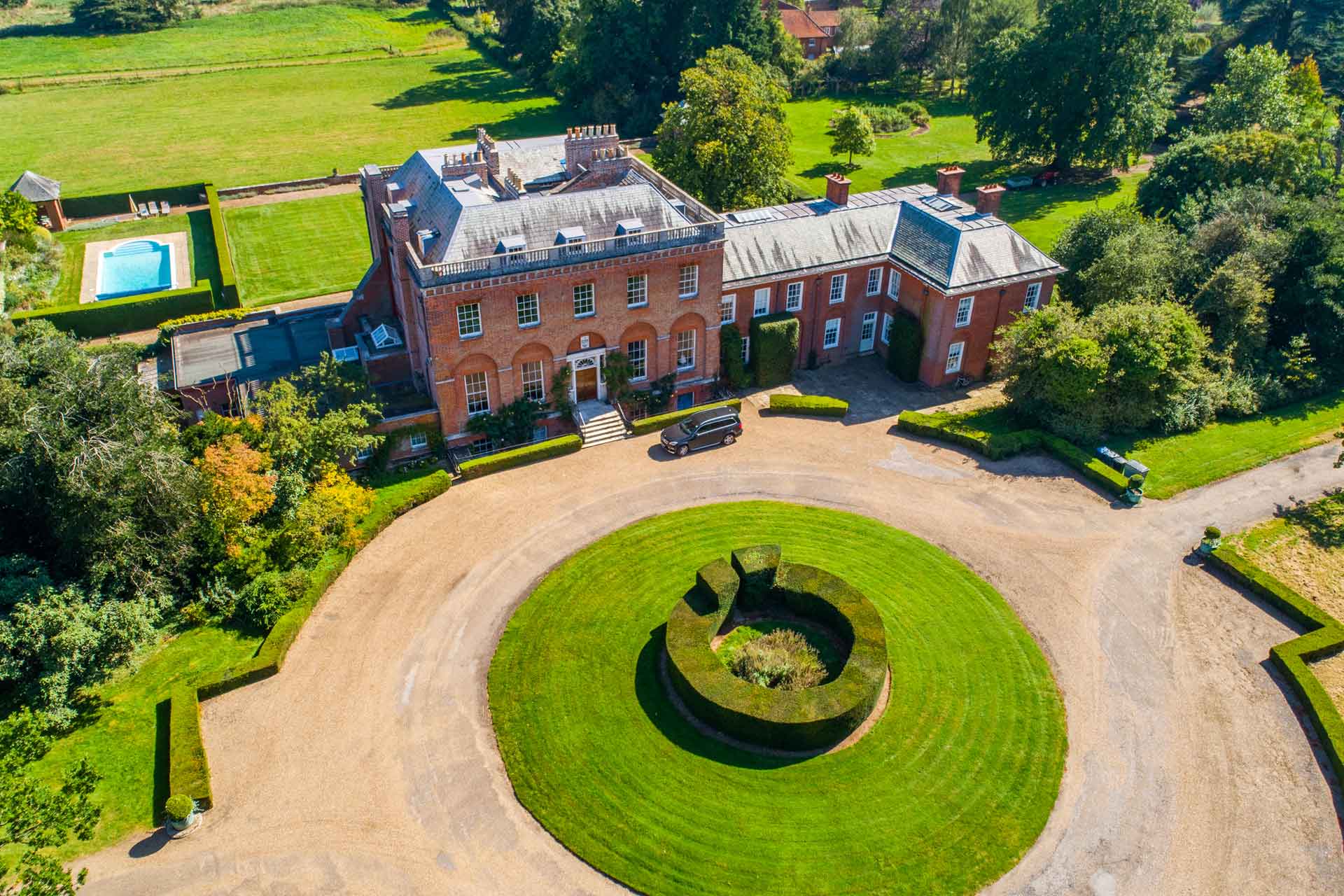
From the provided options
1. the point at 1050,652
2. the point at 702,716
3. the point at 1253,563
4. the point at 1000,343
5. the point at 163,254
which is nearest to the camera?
the point at 702,716

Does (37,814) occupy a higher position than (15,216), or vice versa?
(15,216)

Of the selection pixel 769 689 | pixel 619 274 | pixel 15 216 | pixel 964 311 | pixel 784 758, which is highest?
→ pixel 619 274

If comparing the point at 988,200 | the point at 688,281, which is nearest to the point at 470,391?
the point at 688,281

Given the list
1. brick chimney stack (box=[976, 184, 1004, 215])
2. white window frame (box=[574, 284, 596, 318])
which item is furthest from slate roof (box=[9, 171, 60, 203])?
brick chimney stack (box=[976, 184, 1004, 215])

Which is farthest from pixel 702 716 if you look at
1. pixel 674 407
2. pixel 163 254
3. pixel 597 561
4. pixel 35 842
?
pixel 163 254

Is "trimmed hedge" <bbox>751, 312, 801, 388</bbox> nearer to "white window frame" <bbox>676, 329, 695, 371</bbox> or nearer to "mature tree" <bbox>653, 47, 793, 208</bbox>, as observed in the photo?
"white window frame" <bbox>676, 329, 695, 371</bbox>

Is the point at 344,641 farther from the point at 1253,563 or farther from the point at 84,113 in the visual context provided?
the point at 84,113

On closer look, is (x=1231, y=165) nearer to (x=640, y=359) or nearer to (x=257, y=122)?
(x=640, y=359)
